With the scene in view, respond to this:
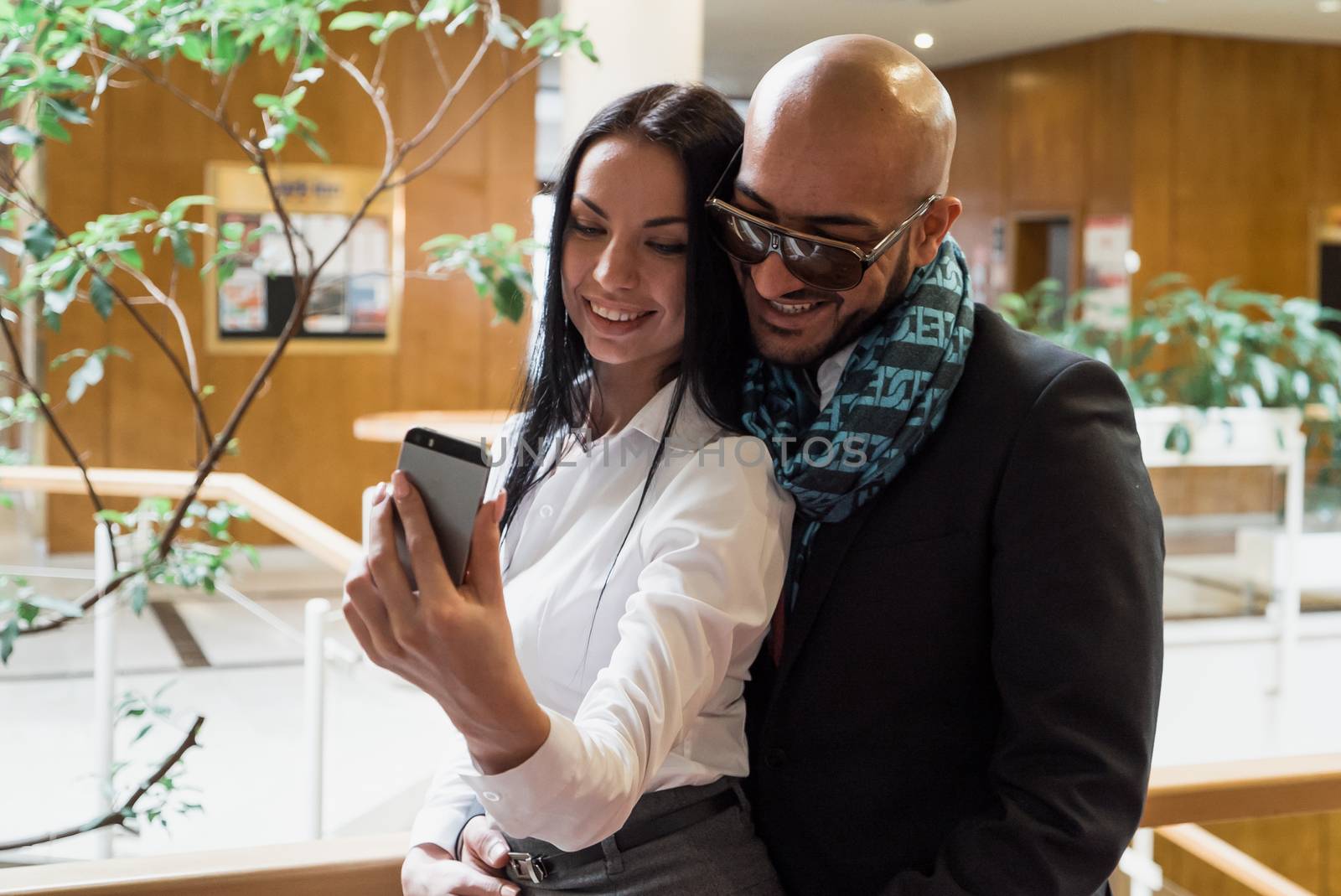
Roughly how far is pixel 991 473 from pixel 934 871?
0.38 meters

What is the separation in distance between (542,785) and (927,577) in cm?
48

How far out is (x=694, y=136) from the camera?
1.31 metres

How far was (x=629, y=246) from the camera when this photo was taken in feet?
4.27

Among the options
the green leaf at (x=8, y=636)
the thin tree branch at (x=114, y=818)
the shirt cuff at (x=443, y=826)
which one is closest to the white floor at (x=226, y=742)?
the thin tree branch at (x=114, y=818)

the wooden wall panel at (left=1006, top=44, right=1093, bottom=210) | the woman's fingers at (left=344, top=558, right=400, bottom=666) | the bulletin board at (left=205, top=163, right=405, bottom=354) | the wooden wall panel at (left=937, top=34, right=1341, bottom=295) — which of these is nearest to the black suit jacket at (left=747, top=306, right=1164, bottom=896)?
the woman's fingers at (left=344, top=558, right=400, bottom=666)

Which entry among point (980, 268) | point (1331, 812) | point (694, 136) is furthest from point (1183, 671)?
point (980, 268)

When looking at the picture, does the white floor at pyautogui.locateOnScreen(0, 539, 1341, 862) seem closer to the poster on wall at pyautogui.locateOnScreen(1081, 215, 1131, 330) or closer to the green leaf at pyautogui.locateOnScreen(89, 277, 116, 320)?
the green leaf at pyautogui.locateOnScreen(89, 277, 116, 320)

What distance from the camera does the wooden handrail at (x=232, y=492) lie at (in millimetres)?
3035

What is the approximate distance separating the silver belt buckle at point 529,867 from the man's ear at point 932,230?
0.71 meters

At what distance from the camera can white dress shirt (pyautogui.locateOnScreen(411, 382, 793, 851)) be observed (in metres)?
1.00

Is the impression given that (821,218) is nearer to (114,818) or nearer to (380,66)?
(114,818)

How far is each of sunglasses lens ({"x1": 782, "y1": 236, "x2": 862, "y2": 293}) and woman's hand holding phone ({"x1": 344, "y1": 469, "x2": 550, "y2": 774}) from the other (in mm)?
511

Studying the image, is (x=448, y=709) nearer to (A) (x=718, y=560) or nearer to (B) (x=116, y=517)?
(A) (x=718, y=560)

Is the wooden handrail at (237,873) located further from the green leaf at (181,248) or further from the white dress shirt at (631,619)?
the green leaf at (181,248)
